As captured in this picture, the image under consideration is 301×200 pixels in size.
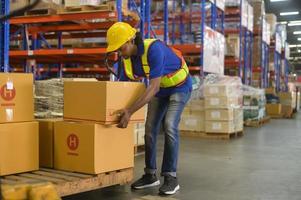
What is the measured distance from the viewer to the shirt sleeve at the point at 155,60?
3916mm

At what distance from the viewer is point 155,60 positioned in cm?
395

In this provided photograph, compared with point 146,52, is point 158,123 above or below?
below

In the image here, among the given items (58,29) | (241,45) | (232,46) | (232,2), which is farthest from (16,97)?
(241,45)

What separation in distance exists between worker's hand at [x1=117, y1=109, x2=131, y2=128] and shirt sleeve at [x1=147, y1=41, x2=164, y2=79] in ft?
1.23

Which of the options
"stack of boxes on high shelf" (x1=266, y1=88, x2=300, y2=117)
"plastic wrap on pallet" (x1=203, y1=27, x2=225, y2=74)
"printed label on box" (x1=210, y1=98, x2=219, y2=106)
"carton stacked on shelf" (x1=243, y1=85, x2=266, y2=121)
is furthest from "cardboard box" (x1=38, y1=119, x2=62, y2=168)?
"stack of boxes on high shelf" (x1=266, y1=88, x2=300, y2=117)

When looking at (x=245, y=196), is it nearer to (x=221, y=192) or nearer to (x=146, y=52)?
(x=221, y=192)

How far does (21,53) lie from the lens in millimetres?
7977

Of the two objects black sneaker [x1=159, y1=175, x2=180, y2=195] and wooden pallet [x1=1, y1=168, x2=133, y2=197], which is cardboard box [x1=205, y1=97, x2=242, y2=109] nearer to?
black sneaker [x1=159, y1=175, x2=180, y2=195]

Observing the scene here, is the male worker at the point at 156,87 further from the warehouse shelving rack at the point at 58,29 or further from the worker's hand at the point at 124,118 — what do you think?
the warehouse shelving rack at the point at 58,29

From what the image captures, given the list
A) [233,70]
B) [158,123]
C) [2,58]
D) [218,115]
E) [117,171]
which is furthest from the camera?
[233,70]

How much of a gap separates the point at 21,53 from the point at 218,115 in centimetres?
404

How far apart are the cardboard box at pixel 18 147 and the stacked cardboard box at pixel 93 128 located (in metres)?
0.22

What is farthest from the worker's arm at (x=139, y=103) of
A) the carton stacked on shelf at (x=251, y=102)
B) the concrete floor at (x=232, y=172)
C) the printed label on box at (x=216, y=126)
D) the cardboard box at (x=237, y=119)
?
the carton stacked on shelf at (x=251, y=102)

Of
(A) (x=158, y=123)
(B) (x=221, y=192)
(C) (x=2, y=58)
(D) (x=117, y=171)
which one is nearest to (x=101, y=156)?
(D) (x=117, y=171)
